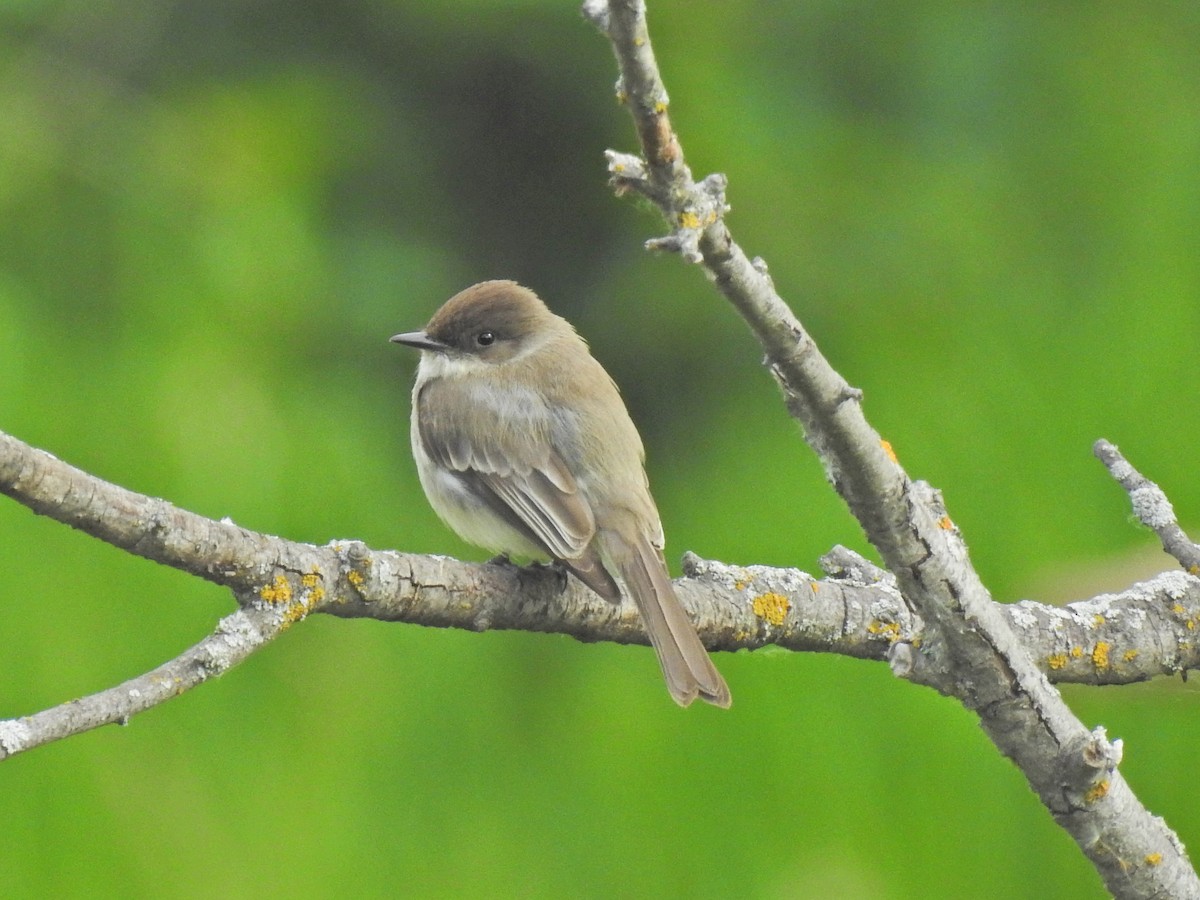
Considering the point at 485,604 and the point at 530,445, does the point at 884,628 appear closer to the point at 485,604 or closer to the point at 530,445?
the point at 485,604

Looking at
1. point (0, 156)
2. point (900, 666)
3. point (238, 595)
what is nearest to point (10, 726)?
point (238, 595)

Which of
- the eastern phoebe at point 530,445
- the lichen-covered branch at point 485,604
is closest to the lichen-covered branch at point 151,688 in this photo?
the lichen-covered branch at point 485,604

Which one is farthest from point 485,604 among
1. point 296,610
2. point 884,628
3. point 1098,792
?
point 1098,792

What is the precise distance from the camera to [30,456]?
175 cm

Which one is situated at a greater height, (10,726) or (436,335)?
(436,335)

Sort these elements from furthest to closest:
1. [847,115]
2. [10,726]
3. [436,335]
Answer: [847,115]
[436,335]
[10,726]

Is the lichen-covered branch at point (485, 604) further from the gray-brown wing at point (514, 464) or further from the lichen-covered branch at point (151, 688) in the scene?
the gray-brown wing at point (514, 464)

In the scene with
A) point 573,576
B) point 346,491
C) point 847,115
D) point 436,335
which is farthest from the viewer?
point 847,115

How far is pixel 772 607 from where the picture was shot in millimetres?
2828

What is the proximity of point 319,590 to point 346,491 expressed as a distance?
3.96 ft

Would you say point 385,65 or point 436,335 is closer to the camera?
point 436,335

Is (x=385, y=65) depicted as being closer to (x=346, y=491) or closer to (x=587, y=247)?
(x=587, y=247)

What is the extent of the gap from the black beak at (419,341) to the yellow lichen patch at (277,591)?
5.39 ft

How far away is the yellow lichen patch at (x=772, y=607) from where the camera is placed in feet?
9.26
